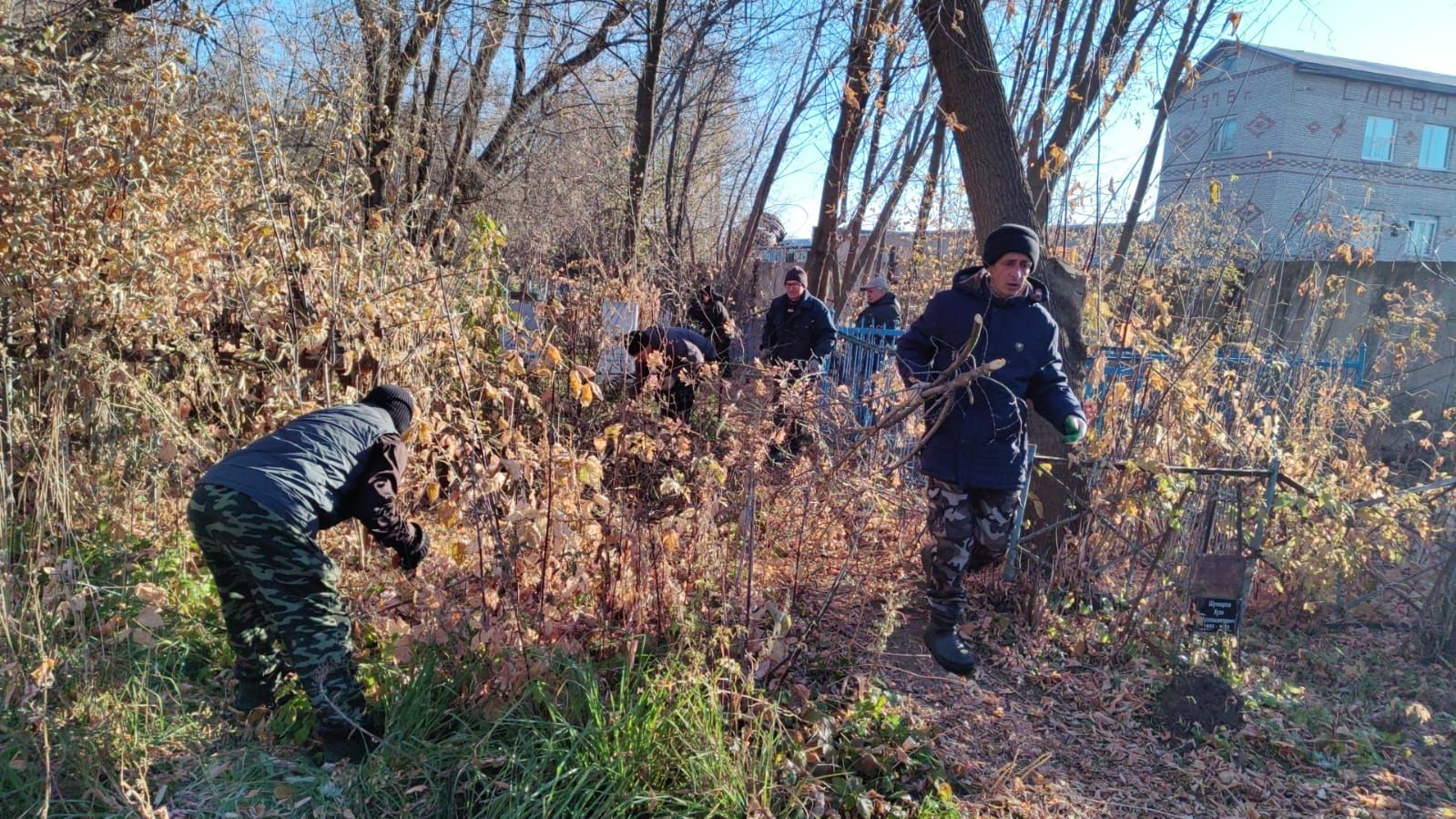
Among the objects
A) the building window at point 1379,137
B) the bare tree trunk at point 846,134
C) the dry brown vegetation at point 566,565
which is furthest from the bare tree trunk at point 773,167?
the building window at point 1379,137

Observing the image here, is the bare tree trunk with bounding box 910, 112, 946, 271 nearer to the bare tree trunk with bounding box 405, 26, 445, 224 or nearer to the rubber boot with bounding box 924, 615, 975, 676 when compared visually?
the bare tree trunk with bounding box 405, 26, 445, 224

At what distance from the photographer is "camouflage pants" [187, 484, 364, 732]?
8.22ft

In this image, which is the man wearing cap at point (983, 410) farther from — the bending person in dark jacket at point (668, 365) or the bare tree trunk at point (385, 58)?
the bare tree trunk at point (385, 58)

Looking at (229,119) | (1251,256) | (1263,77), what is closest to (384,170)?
(229,119)

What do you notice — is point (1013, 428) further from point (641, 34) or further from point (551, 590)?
point (641, 34)

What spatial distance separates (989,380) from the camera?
3174 mm

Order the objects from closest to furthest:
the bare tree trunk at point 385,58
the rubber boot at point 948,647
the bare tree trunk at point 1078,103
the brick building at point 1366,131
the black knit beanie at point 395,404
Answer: the black knit beanie at point 395,404 < the rubber boot at point 948,647 < the bare tree trunk at point 1078,103 < the bare tree trunk at point 385,58 < the brick building at point 1366,131

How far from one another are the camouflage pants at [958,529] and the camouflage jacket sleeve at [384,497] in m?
2.03

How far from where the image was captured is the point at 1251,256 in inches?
208

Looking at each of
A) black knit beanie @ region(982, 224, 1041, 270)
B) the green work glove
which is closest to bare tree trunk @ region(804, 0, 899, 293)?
black knit beanie @ region(982, 224, 1041, 270)

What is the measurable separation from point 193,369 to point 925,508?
3.66 m

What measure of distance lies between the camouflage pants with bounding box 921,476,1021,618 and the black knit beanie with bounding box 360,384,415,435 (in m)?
2.10

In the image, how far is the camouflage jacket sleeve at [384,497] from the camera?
2732 millimetres

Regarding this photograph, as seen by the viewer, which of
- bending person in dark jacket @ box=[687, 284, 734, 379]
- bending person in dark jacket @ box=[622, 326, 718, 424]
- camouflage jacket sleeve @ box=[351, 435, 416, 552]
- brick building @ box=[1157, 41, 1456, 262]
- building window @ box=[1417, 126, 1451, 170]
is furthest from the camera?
building window @ box=[1417, 126, 1451, 170]
